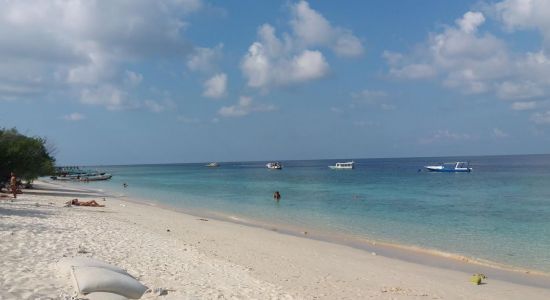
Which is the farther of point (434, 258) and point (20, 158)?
point (20, 158)

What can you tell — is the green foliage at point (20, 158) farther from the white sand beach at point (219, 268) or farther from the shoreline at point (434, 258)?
the shoreline at point (434, 258)

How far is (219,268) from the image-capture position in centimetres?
1135

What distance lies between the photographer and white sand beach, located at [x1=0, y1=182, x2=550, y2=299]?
855 cm

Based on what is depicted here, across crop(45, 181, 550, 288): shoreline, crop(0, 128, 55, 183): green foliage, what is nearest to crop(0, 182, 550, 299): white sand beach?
crop(45, 181, 550, 288): shoreline

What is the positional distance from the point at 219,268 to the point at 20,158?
30384 millimetres

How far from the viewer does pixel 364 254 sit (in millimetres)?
16094

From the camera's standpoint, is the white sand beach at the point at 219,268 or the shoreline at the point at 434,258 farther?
the shoreline at the point at 434,258

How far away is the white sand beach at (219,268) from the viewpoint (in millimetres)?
8555

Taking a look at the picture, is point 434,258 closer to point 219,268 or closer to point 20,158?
point 219,268

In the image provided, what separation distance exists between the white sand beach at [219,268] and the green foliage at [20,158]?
63.9 feet

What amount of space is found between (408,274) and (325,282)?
307 cm

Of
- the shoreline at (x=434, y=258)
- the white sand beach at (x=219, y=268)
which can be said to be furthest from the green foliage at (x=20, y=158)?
the shoreline at (x=434, y=258)

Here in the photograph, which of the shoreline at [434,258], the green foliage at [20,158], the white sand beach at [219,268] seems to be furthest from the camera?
the green foliage at [20,158]

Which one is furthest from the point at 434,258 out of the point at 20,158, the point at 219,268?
the point at 20,158
